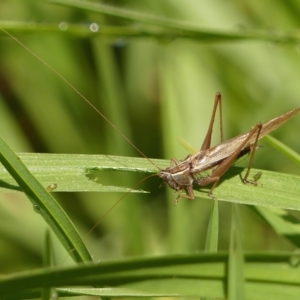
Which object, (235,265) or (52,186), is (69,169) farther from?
(235,265)

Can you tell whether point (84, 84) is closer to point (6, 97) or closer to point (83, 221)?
point (6, 97)

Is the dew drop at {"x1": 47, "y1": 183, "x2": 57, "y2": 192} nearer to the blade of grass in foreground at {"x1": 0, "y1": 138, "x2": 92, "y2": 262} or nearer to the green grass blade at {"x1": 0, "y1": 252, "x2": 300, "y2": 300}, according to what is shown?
the blade of grass in foreground at {"x1": 0, "y1": 138, "x2": 92, "y2": 262}

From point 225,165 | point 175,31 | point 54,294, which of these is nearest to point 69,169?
point 54,294

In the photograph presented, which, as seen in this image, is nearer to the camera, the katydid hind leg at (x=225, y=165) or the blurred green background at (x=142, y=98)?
the katydid hind leg at (x=225, y=165)

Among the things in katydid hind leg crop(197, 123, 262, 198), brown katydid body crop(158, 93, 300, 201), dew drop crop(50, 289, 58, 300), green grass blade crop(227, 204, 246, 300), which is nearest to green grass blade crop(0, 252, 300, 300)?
green grass blade crop(227, 204, 246, 300)

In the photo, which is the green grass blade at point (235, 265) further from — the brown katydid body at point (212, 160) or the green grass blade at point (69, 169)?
the brown katydid body at point (212, 160)

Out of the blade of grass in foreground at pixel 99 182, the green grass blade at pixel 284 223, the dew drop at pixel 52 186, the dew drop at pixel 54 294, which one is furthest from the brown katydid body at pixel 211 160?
the dew drop at pixel 54 294
